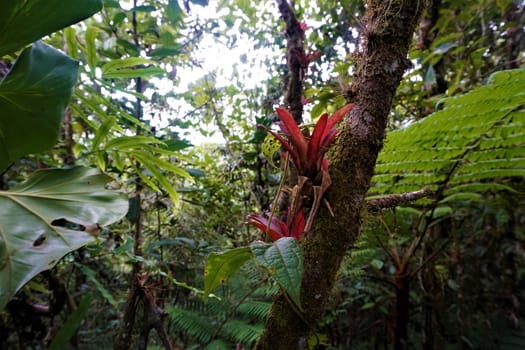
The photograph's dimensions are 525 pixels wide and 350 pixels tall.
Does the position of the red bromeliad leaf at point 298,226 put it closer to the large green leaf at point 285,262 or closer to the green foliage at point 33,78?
the large green leaf at point 285,262

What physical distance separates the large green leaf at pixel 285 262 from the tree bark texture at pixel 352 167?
0.39 feet

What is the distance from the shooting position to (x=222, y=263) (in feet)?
1.44

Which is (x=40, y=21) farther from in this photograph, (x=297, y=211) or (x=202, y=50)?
(x=202, y=50)

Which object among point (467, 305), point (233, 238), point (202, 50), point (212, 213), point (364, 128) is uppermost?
point (202, 50)

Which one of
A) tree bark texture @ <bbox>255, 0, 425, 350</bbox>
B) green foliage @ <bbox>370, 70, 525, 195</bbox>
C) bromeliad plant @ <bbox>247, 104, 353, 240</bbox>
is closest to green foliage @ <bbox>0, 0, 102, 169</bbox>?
bromeliad plant @ <bbox>247, 104, 353, 240</bbox>

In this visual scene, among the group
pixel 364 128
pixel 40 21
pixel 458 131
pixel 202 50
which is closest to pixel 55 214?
pixel 40 21

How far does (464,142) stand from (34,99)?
120cm

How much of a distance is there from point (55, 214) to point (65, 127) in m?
1.34

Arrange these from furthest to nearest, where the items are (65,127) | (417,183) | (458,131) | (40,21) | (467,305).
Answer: (467,305) < (65,127) < (417,183) < (458,131) < (40,21)

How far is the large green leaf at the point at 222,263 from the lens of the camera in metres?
0.43

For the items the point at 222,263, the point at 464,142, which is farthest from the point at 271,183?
the point at 222,263

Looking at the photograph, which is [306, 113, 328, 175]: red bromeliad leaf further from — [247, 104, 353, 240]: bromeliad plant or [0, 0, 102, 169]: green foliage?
[0, 0, 102, 169]: green foliage

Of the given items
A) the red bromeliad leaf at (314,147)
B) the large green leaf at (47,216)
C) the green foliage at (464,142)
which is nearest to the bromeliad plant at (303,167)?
the red bromeliad leaf at (314,147)

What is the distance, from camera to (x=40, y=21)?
474 mm
